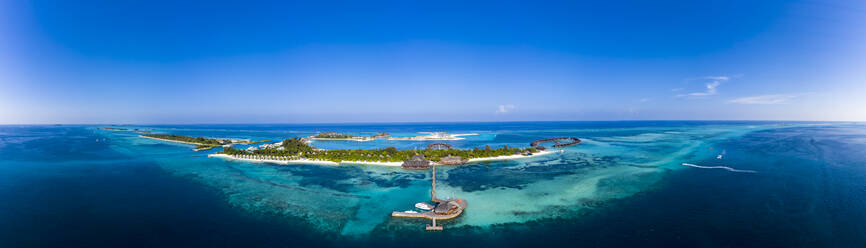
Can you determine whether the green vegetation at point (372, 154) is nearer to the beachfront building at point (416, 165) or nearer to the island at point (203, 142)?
the beachfront building at point (416, 165)

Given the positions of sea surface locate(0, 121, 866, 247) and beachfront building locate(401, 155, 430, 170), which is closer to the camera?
sea surface locate(0, 121, 866, 247)

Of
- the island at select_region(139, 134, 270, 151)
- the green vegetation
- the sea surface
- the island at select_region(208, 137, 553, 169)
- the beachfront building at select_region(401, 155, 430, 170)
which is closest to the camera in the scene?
the sea surface

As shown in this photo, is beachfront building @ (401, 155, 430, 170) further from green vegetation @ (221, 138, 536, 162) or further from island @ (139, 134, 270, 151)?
island @ (139, 134, 270, 151)

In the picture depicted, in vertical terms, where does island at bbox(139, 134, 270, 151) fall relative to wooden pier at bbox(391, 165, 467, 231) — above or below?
above

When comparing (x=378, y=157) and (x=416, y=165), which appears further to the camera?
(x=378, y=157)

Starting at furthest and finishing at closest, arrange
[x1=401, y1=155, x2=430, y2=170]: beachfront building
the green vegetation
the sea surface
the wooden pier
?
the green vegetation, [x1=401, y1=155, x2=430, y2=170]: beachfront building, the wooden pier, the sea surface

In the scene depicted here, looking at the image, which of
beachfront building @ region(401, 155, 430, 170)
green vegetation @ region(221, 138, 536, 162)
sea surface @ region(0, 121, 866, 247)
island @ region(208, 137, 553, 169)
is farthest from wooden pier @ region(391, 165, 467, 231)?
green vegetation @ region(221, 138, 536, 162)

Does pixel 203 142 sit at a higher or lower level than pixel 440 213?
higher

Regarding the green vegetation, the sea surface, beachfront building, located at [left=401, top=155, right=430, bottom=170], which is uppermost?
the green vegetation

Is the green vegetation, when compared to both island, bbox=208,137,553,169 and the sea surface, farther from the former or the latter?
the sea surface

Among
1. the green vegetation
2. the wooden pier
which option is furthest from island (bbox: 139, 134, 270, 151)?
the wooden pier

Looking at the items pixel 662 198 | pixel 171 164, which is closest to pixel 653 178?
pixel 662 198

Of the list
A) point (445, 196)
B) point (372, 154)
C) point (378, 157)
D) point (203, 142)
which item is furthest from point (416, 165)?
point (203, 142)

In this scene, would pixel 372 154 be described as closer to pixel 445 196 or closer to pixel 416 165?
pixel 416 165
